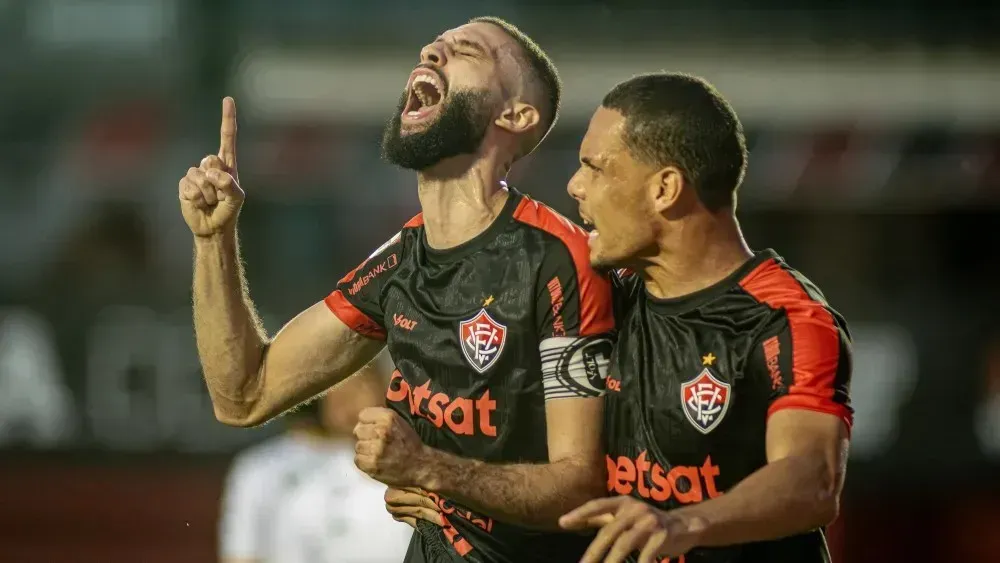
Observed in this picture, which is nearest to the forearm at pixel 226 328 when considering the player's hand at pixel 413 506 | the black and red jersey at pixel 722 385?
the player's hand at pixel 413 506

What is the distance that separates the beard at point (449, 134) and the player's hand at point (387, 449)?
2.28 feet

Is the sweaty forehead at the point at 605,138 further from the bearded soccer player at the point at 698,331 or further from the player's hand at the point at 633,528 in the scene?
the player's hand at the point at 633,528

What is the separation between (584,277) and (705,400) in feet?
1.38

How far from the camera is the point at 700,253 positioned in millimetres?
3242

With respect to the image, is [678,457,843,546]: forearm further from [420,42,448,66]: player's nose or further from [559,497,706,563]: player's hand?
[420,42,448,66]: player's nose

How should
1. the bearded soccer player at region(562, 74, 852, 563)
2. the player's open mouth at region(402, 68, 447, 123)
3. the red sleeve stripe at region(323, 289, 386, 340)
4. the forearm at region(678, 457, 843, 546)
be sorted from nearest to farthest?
the forearm at region(678, 457, 843, 546) → the bearded soccer player at region(562, 74, 852, 563) → the player's open mouth at region(402, 68, 447, 123) → the red sleeve stripe at region(323, 289, 386, 340)

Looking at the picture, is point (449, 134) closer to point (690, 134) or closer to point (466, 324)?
point (466, 324)

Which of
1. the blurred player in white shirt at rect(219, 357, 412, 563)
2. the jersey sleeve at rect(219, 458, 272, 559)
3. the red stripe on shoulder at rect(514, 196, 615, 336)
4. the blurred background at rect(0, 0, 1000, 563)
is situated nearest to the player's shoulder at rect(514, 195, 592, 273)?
the red stripe on shoulder at rect(514, 196, 615, 336)

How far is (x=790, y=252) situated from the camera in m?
8.92

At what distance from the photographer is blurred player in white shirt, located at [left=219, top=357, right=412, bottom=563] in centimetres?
560

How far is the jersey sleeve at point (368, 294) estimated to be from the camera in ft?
11.9

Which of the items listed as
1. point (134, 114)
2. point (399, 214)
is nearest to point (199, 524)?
point (399, 214)

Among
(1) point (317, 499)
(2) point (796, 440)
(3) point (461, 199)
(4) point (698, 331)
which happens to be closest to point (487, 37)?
(3) point (461, 199)

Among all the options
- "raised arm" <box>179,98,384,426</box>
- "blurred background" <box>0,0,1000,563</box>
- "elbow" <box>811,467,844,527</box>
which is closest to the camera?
"elbow" <box>811,467,844,527</box>
